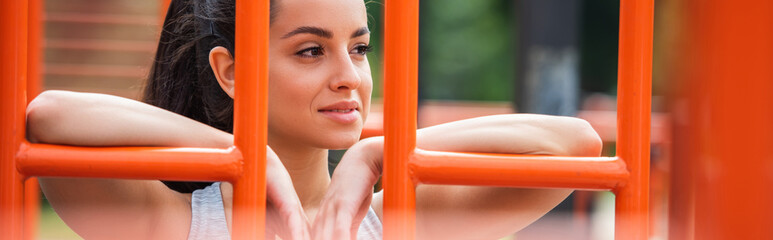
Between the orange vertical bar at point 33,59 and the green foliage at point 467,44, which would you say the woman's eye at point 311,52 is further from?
the green foliage at point 467,44

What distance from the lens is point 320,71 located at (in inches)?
32.9

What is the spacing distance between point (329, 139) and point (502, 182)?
0.90ft

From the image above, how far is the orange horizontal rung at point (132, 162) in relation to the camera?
2.02 feet

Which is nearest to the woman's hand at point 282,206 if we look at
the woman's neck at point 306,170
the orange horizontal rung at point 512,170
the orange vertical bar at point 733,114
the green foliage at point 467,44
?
the orange horizontal rung at point 512,170

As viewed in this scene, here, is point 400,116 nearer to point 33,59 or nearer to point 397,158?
point 397,158

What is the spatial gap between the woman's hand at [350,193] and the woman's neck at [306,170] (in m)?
0.20

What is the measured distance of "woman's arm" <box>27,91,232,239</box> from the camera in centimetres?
65

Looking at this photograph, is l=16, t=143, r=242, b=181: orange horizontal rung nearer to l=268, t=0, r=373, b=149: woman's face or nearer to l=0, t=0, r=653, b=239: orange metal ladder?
l=0, t=0, r=653, b=239: orange metal ladder

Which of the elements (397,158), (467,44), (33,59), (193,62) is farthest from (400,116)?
(467,44)

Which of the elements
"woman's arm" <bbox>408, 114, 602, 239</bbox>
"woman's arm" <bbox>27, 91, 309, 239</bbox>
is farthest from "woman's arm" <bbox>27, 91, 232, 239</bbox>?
"woman's arm" <bbox>408, 114, 602, 239</bbox>

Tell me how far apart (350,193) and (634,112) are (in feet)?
0.81

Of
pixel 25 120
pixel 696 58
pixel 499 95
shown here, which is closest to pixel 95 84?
pixel 25 120

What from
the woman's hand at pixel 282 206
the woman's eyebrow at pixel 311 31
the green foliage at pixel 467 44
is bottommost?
the woman's hand at pixel 282 206

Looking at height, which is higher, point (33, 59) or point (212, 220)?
point (33, 59)
